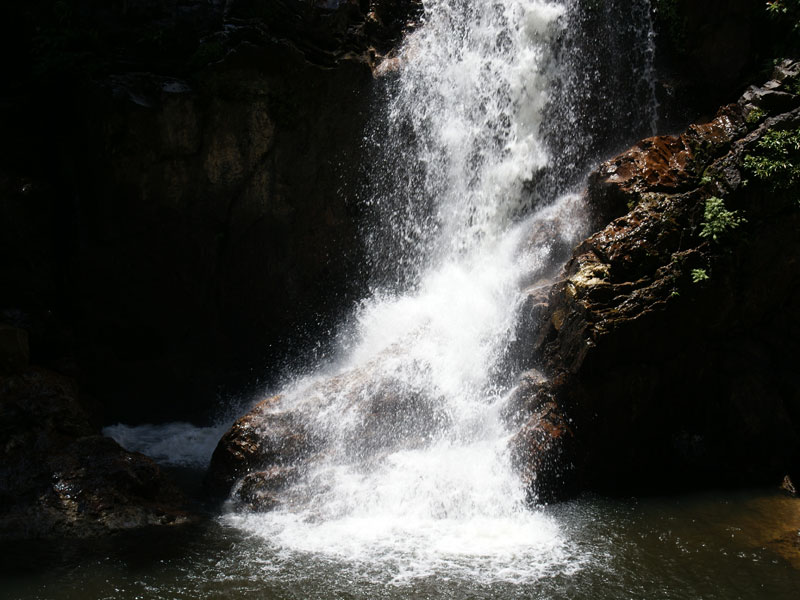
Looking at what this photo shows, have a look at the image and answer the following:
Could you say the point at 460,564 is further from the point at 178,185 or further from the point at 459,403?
the point at 178,185

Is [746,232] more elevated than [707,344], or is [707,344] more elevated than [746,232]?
[746,232]

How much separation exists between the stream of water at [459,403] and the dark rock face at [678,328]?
660mm

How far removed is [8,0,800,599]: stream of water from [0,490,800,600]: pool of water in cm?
2

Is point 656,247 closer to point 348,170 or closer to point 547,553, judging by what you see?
point 547,553

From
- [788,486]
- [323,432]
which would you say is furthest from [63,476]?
→ [788,486]

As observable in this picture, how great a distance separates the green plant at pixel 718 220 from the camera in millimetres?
7969

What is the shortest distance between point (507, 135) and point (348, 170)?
294cm

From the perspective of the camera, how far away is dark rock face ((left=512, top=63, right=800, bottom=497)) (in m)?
7.95

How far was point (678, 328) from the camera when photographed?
318 inches

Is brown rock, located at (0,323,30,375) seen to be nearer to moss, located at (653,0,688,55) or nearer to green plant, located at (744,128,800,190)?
green plant, located at (744,128,800,190)

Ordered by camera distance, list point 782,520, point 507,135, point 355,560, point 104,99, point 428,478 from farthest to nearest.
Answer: point 507,135 < point 104,99 < point 428,478 < point 782,520 < point 355,560

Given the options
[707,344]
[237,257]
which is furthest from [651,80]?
[237,257]

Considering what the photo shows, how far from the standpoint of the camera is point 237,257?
12.0 metres

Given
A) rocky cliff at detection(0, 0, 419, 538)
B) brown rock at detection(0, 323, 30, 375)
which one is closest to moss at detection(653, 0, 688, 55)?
rocky cliff at detection(0, 0, 419, 538)
